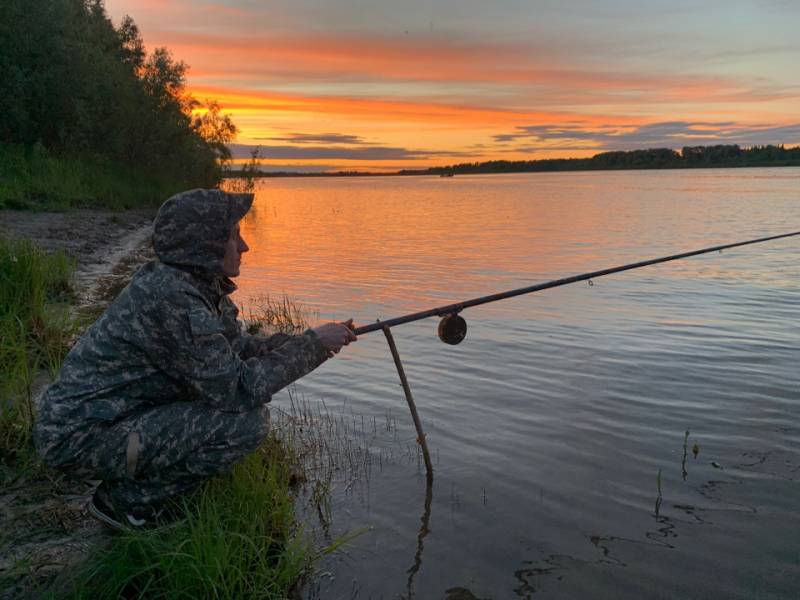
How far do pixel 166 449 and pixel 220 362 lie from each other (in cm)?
59

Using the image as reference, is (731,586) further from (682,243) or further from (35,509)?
(682,243)

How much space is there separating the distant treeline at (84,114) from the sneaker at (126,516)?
61.5 feet

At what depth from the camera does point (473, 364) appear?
996 cm

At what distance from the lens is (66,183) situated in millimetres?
25688

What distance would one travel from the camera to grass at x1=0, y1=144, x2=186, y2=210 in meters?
22.1

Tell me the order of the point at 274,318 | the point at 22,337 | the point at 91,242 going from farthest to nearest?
the point at 91,242
the point at 274,318
the point at 22,337

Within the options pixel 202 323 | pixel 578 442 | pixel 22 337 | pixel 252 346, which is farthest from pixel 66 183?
pixel 202 323

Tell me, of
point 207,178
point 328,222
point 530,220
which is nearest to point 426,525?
point 530,220

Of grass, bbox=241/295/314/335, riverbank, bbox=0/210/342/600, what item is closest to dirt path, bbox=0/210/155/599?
riverbank, bbox=0/210/342/600

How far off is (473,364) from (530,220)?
3092 centimetres

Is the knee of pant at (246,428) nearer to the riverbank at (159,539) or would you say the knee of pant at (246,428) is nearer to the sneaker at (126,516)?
the riverbank at (159,539)

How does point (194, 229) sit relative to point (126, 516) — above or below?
above

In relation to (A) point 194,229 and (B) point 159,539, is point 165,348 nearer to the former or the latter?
(A) point 194,229

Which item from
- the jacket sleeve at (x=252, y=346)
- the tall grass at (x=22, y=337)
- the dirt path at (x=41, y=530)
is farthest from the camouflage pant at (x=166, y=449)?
the tall grass at (x=22, y=337)
